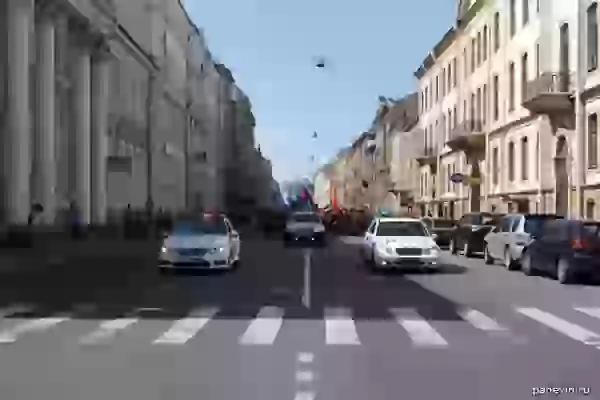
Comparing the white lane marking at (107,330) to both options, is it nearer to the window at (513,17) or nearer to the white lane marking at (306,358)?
the white lane marking at (306,358)

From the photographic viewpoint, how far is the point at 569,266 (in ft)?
66.9

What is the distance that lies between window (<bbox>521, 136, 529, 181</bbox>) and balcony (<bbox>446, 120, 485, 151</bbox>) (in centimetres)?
716

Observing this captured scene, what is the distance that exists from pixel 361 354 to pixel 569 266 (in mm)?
11600

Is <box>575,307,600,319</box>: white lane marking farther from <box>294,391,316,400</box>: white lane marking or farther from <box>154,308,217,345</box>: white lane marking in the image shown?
<box>294,391,316,400</box>: white lane marking

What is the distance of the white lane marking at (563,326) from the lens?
11.5 meters

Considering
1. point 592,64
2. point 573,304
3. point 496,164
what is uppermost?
point 592,64

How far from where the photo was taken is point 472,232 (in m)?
31.7

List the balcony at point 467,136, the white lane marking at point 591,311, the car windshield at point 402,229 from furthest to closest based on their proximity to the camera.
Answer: the balcony at point 467,136, the car windshield at point 402,229, the white lane marking at point 591,311

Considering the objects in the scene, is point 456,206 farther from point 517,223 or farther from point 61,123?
point 517,223

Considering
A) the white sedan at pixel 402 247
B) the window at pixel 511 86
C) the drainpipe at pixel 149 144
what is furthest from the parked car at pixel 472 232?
the drainpipe at pixel 149 144

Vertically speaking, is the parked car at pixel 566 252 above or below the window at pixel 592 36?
below

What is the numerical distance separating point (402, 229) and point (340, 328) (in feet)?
40.7

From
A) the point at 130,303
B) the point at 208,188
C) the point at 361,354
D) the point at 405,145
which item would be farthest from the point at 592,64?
the point at 208,188

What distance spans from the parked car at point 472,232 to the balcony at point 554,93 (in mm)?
5109
